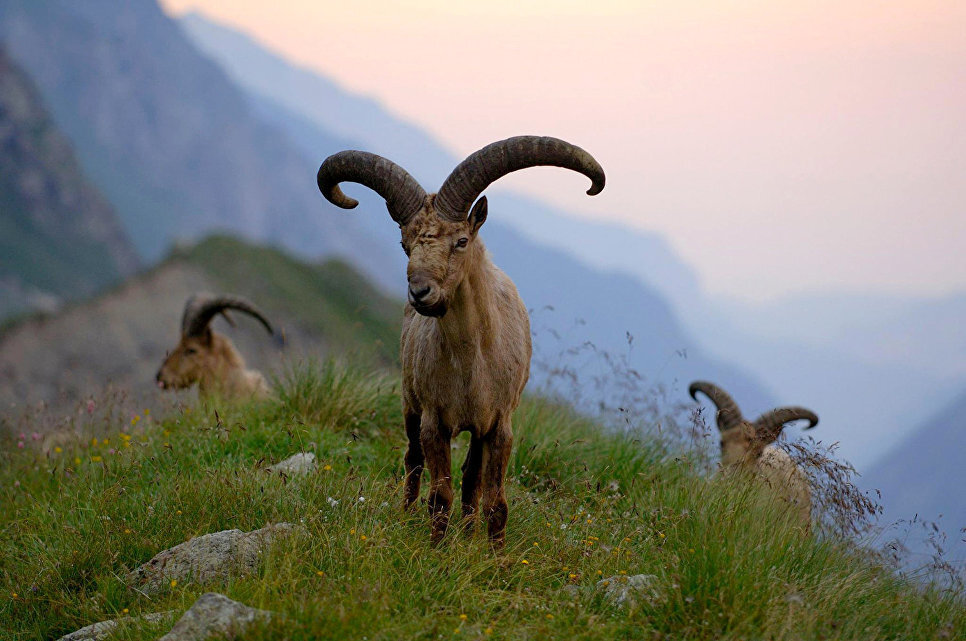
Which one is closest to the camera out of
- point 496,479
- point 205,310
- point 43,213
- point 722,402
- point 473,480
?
point 496,479

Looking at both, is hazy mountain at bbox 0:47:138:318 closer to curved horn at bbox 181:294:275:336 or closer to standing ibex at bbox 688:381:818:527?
curved horn at bbox 181:294:275:336

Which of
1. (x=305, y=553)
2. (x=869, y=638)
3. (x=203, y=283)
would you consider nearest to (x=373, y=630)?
(x=305, y=553)

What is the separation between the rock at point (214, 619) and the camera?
455 cm

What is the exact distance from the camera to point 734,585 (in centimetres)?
498

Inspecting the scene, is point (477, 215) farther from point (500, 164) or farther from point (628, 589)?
point (628, 589)

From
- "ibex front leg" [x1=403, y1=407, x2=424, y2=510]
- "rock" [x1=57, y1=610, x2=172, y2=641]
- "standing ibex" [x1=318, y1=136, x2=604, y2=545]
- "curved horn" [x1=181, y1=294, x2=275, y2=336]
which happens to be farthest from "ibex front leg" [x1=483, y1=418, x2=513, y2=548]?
"curved horn" [x1=181, y1=294, x2=275, y2=336]

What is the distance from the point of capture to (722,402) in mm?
11117

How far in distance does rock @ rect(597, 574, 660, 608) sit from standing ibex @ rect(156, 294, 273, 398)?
821 centimetres

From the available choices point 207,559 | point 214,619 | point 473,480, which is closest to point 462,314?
point 473,480

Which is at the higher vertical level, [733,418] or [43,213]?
[733,418]

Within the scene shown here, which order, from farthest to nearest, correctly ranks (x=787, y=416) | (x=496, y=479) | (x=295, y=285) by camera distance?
1. (x=295, y=285)
2. (x=787, y=416)
3. (x=496, y=479)

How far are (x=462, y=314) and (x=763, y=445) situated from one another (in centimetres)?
297

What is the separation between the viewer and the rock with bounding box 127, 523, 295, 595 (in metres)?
5.54

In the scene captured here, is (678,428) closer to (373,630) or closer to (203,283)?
(373,630)
